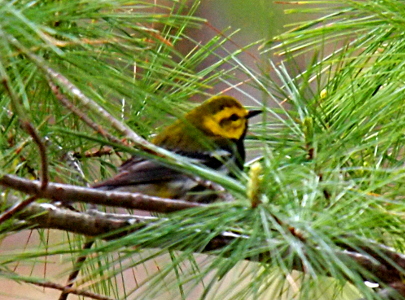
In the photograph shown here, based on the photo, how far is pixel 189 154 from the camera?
1297mm

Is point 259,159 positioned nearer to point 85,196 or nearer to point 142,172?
point 142,172

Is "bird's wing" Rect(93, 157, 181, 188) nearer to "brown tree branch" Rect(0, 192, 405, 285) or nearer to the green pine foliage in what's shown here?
the green pine foliage

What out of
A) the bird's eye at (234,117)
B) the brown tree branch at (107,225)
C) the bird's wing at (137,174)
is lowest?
the brown tree branch at (107,225)

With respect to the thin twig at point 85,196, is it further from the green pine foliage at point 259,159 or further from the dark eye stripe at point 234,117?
the dark eye stripe at point 234,117

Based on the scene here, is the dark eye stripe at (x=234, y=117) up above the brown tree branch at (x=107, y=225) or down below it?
above

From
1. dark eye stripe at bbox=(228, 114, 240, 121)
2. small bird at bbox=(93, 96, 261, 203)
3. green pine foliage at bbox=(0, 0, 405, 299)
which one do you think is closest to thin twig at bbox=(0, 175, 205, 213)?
green pine foliage at bbox=(0, 0, 405, 299)

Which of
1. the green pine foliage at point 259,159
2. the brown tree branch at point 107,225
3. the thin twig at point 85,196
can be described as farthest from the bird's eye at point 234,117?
the thin twig at point 85,196

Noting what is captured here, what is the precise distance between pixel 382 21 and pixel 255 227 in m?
0.51

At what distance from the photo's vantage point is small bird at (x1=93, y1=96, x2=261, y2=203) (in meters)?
1.13

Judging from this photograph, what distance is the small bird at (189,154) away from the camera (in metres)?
1.13

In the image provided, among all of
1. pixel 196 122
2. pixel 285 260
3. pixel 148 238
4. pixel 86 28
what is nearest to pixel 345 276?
pixel 285 260

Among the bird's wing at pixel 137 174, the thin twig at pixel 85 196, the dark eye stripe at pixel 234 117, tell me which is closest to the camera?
the thin twig at pixel 85 196

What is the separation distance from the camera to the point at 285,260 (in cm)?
69

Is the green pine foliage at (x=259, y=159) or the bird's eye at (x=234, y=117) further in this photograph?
the bird's eye at (x=234, y=117)
